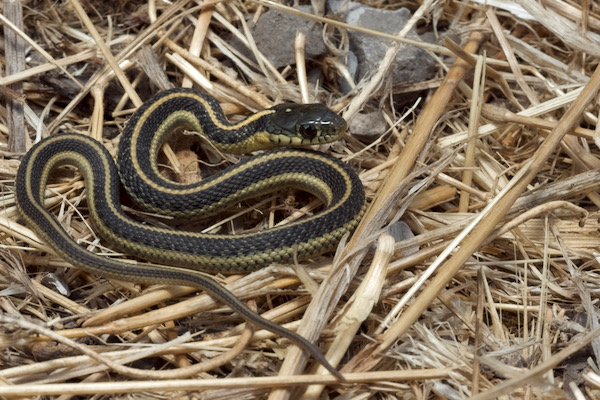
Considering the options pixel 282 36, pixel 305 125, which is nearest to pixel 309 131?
pixel 305 125

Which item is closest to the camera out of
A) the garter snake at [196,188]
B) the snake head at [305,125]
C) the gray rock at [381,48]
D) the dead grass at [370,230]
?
the dead grass at [370,230]

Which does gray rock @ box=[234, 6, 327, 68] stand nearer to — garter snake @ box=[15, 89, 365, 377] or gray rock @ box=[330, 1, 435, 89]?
gray rock @ box=[330, 1, 435, 89]

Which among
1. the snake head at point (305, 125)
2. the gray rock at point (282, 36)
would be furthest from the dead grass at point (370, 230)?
the snake head at point (305, 125)

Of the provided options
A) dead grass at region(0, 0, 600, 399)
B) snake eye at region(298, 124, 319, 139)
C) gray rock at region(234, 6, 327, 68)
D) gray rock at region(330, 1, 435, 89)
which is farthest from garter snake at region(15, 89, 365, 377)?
gray rock at region(330, 1, 435, 89)

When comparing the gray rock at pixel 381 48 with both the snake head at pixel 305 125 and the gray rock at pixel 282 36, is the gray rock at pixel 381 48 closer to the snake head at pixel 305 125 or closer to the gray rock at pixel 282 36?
the gray rock at pixel 282 36

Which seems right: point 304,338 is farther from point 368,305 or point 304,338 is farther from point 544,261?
point 544,261

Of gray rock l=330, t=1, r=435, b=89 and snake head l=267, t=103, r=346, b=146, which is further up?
gray rock l=330, t=1, r=435, b=89
